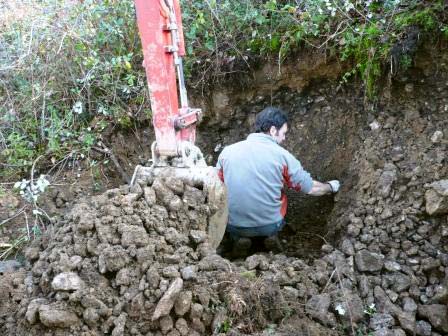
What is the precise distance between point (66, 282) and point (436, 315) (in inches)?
69.7

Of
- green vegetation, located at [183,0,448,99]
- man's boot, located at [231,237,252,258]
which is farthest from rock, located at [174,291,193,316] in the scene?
green vegetation, located at [183,0,448,99]

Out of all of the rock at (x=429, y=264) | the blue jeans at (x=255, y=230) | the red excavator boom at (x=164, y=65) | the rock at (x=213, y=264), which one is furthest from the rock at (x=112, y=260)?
the rock at (x=429, y=264)

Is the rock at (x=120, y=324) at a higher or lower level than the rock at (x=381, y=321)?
higher

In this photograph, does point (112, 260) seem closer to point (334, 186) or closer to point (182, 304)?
point (182, 304)

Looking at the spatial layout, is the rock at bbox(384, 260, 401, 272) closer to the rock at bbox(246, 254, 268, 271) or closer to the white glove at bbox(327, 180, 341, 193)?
the rock at bbox(246, 254, 268, 271)

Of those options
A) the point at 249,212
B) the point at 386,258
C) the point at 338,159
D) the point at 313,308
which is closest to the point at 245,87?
the point at 338,159

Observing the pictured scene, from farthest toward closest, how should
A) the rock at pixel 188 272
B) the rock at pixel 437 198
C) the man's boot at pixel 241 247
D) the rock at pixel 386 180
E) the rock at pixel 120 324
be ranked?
the man's boot at pixel 241 247 < the rock at pixel 386 180 < the rock at pixel 437 198 < the rock at pixel 188 272 < the rock at pixel 120 324

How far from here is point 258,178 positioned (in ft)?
9.16

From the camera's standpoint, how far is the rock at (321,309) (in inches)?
78.8

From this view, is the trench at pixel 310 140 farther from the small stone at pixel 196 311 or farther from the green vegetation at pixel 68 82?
the small stone at pixel 196 311

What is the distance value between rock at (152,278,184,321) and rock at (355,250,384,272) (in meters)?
1.11

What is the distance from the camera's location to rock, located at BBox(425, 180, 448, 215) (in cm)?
244

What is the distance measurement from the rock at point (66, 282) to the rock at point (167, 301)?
360 millimetres

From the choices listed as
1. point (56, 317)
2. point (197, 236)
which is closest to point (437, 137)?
point (197, 236)
